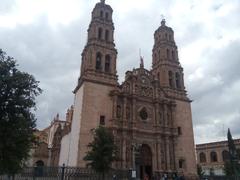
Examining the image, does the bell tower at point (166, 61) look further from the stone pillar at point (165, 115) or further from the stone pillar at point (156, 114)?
the stone pillar at point (156, 114)

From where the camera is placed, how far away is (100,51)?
1352 inches

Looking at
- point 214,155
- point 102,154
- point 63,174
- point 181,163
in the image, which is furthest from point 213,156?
point 63,174

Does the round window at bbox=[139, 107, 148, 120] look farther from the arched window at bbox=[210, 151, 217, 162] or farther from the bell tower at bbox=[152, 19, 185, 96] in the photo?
the arched window at bbox=[210, 151, 217, 162]

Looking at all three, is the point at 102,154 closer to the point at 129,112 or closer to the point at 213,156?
the point at 129,112

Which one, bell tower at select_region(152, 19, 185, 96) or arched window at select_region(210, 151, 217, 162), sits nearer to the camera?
bell tower at select_region(152, 19, 185, 96)

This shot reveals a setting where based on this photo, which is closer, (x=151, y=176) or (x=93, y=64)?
(x=151, y=176)

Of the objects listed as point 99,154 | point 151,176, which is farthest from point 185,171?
point 99,154

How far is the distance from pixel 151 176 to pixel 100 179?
9.58 m

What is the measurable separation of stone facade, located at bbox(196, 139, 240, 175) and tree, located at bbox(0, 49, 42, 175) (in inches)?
1580

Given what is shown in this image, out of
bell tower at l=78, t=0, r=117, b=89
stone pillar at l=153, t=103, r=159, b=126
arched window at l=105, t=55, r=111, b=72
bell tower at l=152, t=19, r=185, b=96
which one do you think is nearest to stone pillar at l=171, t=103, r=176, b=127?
stone pillar at l=153, t=103, r=159, b=126

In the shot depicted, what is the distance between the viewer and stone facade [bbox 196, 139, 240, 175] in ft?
158

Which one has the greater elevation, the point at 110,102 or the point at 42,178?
the point at 110,102

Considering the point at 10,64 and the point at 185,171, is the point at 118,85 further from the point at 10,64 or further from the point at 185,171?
the point at 10,64

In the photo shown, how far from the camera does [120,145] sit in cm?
2948
